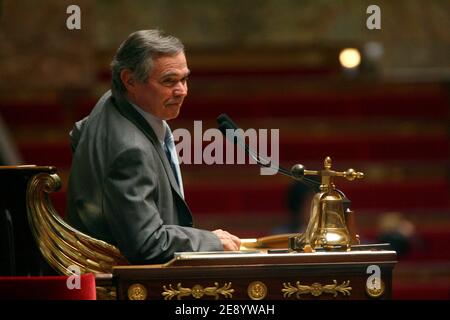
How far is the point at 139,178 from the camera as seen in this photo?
3596mm

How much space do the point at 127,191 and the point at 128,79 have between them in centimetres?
35

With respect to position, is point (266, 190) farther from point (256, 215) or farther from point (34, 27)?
point (34, 27)

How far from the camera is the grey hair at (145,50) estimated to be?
3686 millimetres

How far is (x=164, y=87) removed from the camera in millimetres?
3707

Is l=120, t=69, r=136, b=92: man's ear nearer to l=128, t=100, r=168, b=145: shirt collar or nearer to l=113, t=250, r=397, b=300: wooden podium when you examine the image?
l=128, t=100, r=168, b=145: shirt collar

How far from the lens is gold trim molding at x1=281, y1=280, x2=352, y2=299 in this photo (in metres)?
3.57

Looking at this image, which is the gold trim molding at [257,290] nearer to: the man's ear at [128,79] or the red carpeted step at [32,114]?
the man's ear at [128,79]

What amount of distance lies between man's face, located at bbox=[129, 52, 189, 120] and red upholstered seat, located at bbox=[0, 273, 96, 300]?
55 centimetres

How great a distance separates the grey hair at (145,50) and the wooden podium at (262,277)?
1.72ft

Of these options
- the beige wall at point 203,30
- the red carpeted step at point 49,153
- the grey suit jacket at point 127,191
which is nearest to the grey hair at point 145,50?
the grey suit jacket at point 127,191

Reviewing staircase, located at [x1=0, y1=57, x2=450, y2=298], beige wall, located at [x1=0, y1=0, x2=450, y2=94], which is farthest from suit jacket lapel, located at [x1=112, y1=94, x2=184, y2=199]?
beige wall, located at [x1=0, y1=0, x2=450, y2=94]

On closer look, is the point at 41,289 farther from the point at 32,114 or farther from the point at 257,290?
the point at 32,114

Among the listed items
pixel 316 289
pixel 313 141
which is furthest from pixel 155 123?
pixel 313 141
